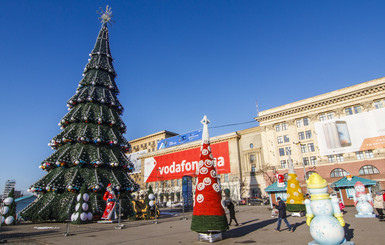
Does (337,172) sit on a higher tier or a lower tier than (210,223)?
higher

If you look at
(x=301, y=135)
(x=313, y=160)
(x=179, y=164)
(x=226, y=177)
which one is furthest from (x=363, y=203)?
(x=179, y=164)

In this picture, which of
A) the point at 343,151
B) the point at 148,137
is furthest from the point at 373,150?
the point at 148,137

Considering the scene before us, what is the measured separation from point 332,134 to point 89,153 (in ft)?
122

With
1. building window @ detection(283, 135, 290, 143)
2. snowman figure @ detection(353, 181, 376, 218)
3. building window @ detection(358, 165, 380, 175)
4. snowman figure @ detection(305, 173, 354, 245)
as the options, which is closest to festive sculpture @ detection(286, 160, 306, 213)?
snowman figure @ detection(353, 181, 376, 218)

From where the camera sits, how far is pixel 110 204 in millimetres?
14258

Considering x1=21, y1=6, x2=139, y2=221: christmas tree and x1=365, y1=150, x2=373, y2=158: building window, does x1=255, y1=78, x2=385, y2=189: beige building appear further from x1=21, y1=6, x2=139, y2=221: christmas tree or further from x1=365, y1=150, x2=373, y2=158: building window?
x1=21, y1=6, x2=139, y2=221: christmas tree

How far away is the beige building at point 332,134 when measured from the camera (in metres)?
34.1

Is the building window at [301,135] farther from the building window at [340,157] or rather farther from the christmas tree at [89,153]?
the christmas tree at [89,153]

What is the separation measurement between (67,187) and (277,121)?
3960 cm

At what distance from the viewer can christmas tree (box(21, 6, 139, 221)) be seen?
48.1ft

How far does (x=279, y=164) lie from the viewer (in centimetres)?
4212

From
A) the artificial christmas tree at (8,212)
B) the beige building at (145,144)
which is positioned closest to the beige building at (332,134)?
the artificial christmas tree at (8,212)

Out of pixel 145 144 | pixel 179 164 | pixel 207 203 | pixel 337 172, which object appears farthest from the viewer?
pixel 145 144

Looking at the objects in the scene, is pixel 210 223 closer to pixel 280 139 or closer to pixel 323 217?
pixel 323 217
